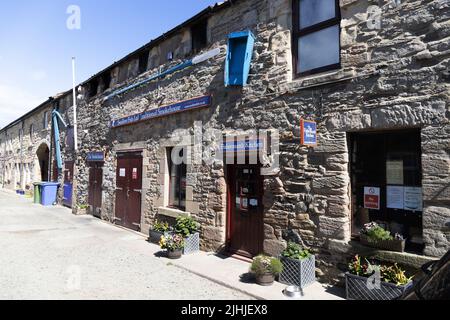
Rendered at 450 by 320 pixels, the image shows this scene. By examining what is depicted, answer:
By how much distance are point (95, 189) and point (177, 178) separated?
5228 millimetres

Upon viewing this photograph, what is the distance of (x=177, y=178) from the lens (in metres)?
8.26

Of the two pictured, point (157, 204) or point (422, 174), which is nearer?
point (422, 174)

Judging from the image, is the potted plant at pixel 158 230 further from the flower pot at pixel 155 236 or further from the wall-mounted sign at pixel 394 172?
the wall-mounted sign at pixel 394 172

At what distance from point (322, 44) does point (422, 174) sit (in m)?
2.57

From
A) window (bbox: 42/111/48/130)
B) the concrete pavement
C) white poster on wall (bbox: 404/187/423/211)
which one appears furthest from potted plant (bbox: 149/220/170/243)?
window (bbox: 42/111/48/130)

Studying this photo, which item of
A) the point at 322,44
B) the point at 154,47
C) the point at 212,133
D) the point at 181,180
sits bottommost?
the point at 181,180

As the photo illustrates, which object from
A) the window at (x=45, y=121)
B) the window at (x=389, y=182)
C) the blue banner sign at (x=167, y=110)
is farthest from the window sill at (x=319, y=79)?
the window at (x=45, y=121)

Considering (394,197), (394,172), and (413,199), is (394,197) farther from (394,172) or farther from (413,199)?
(394,172)

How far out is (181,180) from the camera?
8109 mm

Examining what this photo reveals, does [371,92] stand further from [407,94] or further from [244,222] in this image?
[244,222]

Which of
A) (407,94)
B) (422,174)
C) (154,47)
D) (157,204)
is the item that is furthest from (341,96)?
(154,47)

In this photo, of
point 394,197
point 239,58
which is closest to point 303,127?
point 394,197

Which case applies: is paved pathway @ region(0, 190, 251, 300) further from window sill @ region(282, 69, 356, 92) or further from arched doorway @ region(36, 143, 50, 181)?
arched doorway @ region(36, 143, 50, 181)

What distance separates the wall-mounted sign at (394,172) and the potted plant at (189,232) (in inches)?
159
